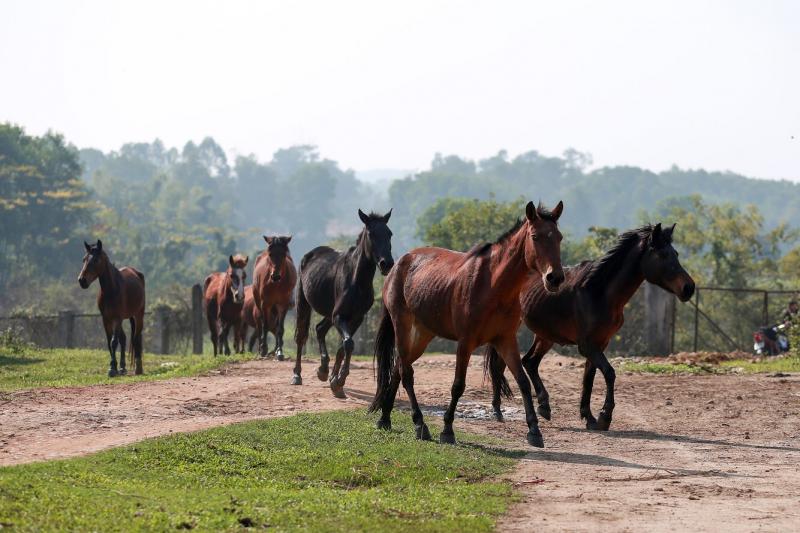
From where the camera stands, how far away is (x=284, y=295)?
2344cm

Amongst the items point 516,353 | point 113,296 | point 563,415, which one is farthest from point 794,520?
point 113,296

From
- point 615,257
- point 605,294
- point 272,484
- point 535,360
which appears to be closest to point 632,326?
point 535,360

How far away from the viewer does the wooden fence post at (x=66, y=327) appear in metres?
30.4

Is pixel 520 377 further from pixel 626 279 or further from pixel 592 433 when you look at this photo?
pixel 626 279

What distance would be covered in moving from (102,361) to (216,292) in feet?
21.7

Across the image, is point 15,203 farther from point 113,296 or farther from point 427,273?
point 427,273

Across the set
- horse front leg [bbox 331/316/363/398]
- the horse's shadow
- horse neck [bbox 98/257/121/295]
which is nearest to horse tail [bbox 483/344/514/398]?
the horse's shadow

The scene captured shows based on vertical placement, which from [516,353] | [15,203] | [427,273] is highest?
[15,203]

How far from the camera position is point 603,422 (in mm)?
13875

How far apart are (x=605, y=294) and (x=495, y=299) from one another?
7.55ft

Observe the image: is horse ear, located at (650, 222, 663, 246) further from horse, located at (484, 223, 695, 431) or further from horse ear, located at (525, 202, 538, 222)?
horse ear, located at (525, 202, 538, 222)

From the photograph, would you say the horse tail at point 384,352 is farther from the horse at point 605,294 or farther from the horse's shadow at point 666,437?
the horse's shadow at point 666,437

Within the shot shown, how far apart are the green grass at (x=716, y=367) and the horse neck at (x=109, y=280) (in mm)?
9157

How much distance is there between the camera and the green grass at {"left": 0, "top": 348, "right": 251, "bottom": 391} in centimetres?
1886
